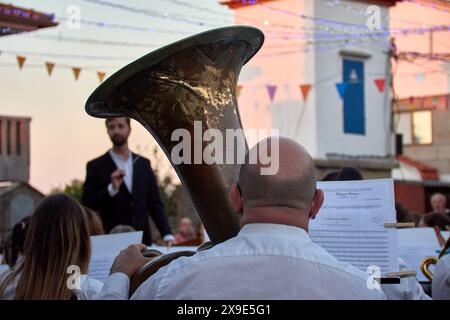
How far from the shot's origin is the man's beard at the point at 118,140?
5107 millimetres

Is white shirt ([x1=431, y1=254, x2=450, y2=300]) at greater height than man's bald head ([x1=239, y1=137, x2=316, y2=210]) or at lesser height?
lesser

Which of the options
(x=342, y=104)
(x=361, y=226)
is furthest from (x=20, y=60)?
(x=361, y=226)

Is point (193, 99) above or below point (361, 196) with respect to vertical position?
above

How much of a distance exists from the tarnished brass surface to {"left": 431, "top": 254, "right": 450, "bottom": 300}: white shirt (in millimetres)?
1239

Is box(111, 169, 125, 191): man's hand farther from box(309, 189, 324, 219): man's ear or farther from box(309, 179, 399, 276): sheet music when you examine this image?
box(309, 189, 324, 219): man's ear

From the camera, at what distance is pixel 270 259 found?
1.85 m

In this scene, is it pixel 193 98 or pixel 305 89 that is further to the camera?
pixel 305 89

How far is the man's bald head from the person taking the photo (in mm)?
1924

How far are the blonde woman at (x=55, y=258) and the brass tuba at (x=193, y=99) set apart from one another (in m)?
0.75

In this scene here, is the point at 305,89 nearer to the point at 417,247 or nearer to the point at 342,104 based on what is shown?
the point at 342,104

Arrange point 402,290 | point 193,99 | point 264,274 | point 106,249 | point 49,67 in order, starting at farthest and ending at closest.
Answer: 1. point 49,67
2. point 106,249
3. point 402,290
4. point 193,99
5. point 264,274

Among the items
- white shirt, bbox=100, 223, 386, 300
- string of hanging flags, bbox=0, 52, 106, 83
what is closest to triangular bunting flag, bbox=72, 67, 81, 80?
string of hanging flags, bbox=0, 52, 106, 83

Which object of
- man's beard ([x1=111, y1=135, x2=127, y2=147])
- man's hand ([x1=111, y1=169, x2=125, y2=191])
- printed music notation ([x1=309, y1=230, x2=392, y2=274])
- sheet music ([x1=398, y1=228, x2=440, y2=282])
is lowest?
sheet music ([x1=398, y1=228, x2=440, y2=282])
